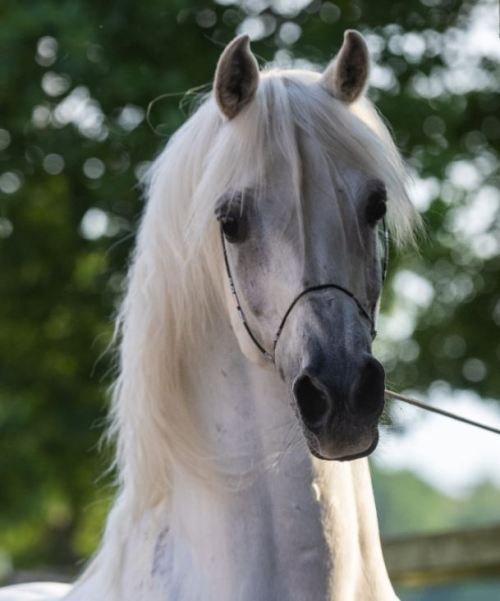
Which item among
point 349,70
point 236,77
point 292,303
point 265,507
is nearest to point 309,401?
point 292,303

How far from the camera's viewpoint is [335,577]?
3.84 metres

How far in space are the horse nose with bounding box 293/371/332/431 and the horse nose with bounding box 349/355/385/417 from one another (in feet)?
Result: 0.28

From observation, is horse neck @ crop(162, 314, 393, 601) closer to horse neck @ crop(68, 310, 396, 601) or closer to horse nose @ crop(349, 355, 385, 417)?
horse neck @ crop(68, 310, 396, 601)

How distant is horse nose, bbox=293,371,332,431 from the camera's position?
360cm

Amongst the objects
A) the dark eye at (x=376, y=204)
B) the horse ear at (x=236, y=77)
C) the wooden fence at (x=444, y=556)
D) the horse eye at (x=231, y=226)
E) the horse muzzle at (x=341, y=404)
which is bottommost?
the wooden fence at (x=444, y=556)

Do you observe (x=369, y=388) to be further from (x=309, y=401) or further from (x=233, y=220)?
(x=233, y=220)

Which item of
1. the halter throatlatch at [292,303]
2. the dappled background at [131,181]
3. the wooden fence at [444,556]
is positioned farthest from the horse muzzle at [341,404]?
the wooden fence at [444,556]

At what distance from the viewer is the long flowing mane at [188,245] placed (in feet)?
13.3

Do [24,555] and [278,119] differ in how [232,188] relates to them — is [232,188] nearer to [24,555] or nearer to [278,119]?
[278,119]

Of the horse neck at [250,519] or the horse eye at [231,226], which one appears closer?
the horse neck at [250,519]

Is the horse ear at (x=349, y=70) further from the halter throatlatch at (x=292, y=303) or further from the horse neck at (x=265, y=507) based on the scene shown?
the horse neck at (x=265, y=507)

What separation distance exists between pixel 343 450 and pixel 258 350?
0.47 m

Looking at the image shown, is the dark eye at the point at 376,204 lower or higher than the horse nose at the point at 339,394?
higher

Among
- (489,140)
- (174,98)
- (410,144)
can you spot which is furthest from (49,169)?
(489,140)
